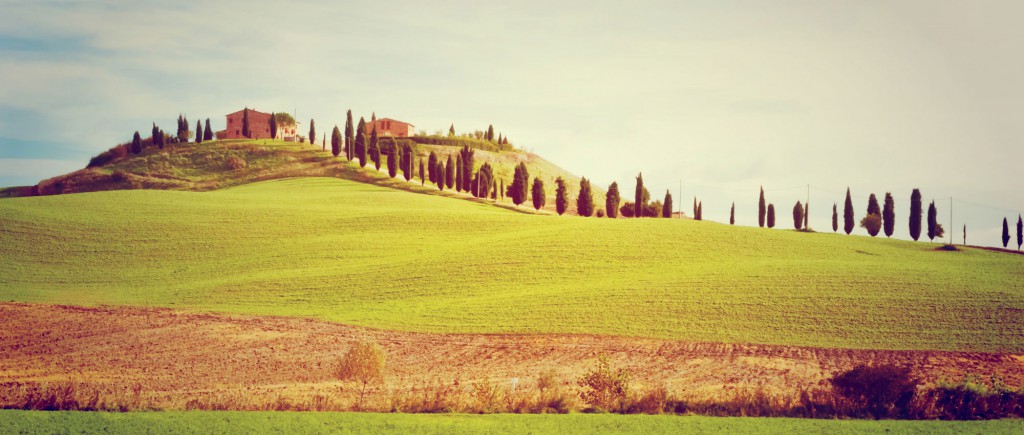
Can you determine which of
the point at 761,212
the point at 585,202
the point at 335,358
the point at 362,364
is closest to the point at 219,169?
the point at 585,202

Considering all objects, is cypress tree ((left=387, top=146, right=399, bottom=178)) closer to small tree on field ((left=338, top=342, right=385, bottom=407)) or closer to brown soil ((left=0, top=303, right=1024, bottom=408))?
brown soil ((left=0, top=303, right=1024, bottom=408))

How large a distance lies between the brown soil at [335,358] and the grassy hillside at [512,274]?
1.59m

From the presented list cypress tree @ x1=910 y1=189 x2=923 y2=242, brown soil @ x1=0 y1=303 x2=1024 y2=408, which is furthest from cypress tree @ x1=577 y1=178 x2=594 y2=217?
brown soil @ x1=0 y1=303 x2=1024 y2=408

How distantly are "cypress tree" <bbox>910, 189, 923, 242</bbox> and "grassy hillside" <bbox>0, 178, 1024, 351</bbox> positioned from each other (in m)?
13.3

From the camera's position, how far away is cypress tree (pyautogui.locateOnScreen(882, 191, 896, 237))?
80.2 meters

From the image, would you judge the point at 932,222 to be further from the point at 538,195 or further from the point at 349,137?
the point at 349,137

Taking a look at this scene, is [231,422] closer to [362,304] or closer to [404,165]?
[362,304]

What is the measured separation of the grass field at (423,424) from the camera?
54.9ft

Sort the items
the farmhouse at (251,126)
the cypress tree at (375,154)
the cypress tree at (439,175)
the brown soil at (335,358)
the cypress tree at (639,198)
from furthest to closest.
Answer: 1. the farmhouse at (251,126)
2. the cypress tree at (375,154)
3. the cypress tree at (439,175)
4. the cypress tree at (639,198)
5. the brown soil at (335,358)

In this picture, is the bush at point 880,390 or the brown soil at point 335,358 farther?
the brown soil at point 335,358

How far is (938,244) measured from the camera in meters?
68.3

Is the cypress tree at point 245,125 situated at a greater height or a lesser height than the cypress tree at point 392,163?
greater

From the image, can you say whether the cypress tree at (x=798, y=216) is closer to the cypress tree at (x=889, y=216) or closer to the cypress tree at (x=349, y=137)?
the cypress tree at (x=889, y=216)

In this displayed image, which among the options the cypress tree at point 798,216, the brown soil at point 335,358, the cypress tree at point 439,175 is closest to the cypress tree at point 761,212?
the cypress tree at point 798,216
